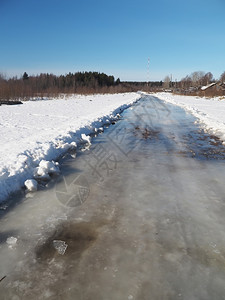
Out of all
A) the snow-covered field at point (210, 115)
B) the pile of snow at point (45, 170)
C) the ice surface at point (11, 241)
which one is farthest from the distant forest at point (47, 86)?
the ice surface at point (11, 241)

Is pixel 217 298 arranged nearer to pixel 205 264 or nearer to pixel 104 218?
pixel 205 264

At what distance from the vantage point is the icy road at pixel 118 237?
6.41 feet

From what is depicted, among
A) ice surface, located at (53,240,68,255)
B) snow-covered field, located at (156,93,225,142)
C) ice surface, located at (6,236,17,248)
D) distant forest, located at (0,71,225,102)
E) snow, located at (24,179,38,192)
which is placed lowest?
ice surface, located at (6,236,17,248)

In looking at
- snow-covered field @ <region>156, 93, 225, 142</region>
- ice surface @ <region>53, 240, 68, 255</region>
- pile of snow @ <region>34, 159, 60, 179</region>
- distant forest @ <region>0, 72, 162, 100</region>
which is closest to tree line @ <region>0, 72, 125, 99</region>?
distant forest @ <region>0, 72, 162, 100</region>

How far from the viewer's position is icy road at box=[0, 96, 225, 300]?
1.96m

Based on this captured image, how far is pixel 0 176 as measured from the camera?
3.91 meters

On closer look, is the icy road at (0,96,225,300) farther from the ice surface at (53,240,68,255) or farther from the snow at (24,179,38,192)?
the snow at (24,179,38,192)

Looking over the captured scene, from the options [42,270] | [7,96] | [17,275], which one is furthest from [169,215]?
[7,96]

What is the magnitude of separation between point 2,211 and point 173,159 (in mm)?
4034

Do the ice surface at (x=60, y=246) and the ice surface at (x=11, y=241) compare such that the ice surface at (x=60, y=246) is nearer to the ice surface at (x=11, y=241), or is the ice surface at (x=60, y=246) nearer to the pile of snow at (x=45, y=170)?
the ice surface at (x=11, y=241)

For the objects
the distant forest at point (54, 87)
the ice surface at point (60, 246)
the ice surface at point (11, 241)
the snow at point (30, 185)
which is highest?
the distant forest at point (54, 87)

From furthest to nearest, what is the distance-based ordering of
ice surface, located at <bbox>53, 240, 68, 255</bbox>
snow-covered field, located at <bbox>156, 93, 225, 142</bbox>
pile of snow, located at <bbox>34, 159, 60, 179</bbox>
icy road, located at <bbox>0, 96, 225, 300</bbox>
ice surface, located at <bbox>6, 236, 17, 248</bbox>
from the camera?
snow-covered field, located at <bbox>156, 93, 225, 142</bbox> < pile of snow, located at <bbox>34, 159, 60, 179</bbox> < ice surface, located at <bbox>6, 236, 17, 248</bbox> < ice surface, located at <bbox>53, 240, 68, 255</bbox> < icy road, located at <bbox>0, 96, 225, 300</bbox>

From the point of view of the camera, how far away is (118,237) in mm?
2600

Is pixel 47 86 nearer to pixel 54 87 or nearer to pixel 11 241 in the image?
pixel 54 87
